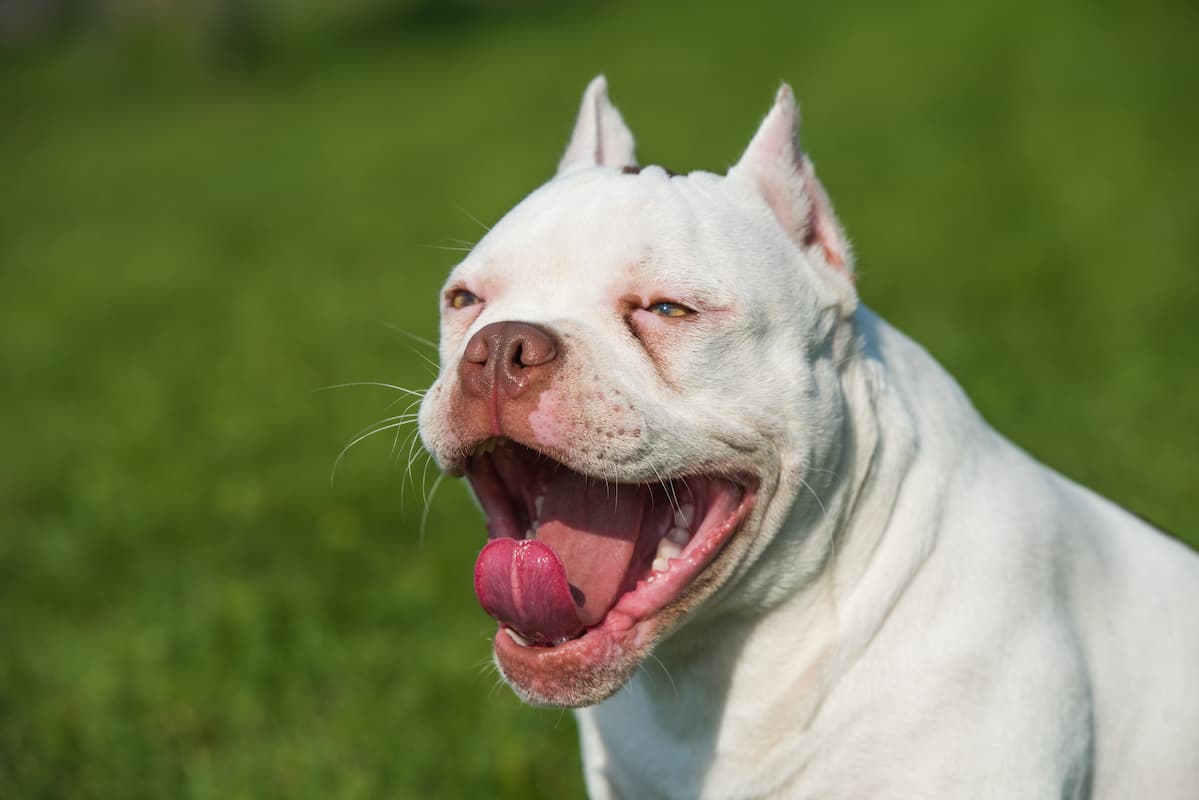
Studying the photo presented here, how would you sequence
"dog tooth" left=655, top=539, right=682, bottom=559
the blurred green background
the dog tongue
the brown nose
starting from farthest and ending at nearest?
1. the blurred green background
2. "dog tooth" left=655, top=539, right=682, bottom=559
3. the dog tongue
4. the brown nose

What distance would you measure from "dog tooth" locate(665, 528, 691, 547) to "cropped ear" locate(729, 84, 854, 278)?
681mm

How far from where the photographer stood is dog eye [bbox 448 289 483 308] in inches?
121

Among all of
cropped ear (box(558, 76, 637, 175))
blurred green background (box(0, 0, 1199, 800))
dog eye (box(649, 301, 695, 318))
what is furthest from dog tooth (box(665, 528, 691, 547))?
blurred green background (box(0, 0, 1199, 800))

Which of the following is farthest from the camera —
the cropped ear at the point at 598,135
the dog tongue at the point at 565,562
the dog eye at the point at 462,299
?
the cropped ear at the point at 598,135

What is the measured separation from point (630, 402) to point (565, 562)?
0.43m

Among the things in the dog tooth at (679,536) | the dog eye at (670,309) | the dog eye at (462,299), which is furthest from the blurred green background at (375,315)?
the dog tooth at (679,536)

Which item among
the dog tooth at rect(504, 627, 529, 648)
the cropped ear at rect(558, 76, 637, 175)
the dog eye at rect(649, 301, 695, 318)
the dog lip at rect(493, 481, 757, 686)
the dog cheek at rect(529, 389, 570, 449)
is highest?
the cropped ear at rect(558, 76, 637, 175)

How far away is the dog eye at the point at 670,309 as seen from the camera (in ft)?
9.22

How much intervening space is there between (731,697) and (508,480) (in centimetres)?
69

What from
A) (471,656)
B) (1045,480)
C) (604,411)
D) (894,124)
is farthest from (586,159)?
(894,124)

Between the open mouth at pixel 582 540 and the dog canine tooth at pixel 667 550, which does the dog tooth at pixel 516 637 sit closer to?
the open mouth at pixel 582 540

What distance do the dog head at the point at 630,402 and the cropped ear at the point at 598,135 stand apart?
49 cm

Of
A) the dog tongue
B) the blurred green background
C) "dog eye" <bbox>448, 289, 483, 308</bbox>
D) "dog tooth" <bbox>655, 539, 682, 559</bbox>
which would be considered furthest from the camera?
the blurred green background

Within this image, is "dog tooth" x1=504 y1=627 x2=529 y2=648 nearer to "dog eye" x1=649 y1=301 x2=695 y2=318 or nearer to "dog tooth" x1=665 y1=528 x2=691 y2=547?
"dog tooth" x1=665 y1=528 x2=691 y2=547
